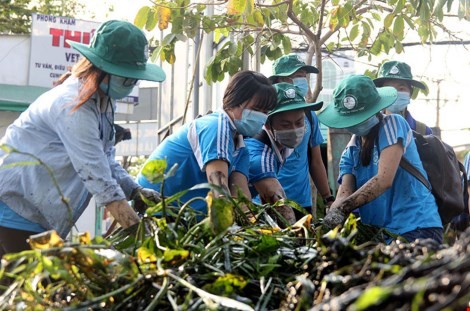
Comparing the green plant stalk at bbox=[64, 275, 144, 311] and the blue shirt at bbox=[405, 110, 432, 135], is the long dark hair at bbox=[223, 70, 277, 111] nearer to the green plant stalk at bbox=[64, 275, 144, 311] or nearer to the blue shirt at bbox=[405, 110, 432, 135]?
the blue shirt at bbox=[405, 110, 432, 135]

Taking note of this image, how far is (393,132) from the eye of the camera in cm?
416

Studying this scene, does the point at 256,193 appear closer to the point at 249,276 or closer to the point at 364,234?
the point at 364,234

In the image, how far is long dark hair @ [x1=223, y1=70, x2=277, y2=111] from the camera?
3.95 meters

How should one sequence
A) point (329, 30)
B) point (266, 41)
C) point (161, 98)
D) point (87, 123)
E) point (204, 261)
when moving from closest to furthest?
point (204, 261), point (87, 123), point (329, 30), point (266, 41), point (161, 98)

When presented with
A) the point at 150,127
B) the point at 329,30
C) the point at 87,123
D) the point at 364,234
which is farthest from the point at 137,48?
the point at 150,127

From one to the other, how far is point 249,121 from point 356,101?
0.62m

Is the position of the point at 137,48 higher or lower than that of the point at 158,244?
higher

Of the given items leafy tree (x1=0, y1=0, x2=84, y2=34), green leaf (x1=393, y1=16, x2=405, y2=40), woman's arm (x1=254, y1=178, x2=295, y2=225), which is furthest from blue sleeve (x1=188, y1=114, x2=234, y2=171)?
leafy tree (x1=0, y1=0, x2=84, y2=34)

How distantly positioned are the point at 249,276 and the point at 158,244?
0.22 meters

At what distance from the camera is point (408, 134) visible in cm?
429

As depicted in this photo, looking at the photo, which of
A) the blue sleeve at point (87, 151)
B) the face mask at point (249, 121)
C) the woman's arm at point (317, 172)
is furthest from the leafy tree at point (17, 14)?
the blue sleeve at point (87, 151)

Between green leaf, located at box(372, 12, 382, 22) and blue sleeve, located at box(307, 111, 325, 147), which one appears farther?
green leaf, located at box(372, 12, 382, 22)

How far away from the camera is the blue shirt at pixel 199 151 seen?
3746mm

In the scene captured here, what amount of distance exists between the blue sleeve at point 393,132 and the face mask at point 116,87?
54.4 inches
